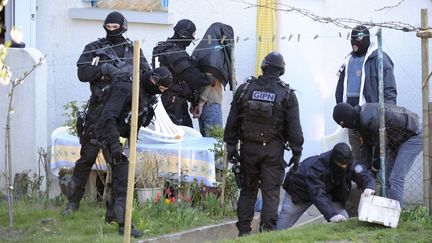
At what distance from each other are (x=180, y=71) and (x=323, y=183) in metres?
2.31

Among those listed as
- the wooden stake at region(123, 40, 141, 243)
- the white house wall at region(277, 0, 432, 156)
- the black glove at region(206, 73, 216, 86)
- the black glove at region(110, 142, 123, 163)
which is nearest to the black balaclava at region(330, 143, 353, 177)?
the black glove at region(110, 142, 123, 163)

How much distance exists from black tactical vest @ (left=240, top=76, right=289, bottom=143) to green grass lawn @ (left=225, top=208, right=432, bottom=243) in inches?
35.5

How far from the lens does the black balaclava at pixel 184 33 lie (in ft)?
33.4

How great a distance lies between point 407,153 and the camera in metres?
9.11

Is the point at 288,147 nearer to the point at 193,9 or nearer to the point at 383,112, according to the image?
the point at 383,112

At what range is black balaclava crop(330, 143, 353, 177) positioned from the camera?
8430 mm

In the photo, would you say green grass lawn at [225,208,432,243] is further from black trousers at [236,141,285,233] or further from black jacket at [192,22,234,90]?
black jacket at [192,22,234,90]

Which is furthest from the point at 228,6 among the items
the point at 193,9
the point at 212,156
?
the point at 212,156

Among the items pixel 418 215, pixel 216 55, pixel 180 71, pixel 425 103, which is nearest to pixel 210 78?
pixel 216 55

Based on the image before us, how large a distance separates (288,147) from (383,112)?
937 millimetres

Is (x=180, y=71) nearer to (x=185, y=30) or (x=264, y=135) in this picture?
(x=185, y=30)

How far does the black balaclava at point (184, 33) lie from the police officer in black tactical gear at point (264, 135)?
197cm

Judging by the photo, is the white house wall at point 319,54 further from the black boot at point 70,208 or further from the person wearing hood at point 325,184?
the black boot at point 70,208

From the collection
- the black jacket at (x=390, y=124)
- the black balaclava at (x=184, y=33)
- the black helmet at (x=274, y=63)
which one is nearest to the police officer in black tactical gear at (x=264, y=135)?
the black helmet at (x=274, y=63)
